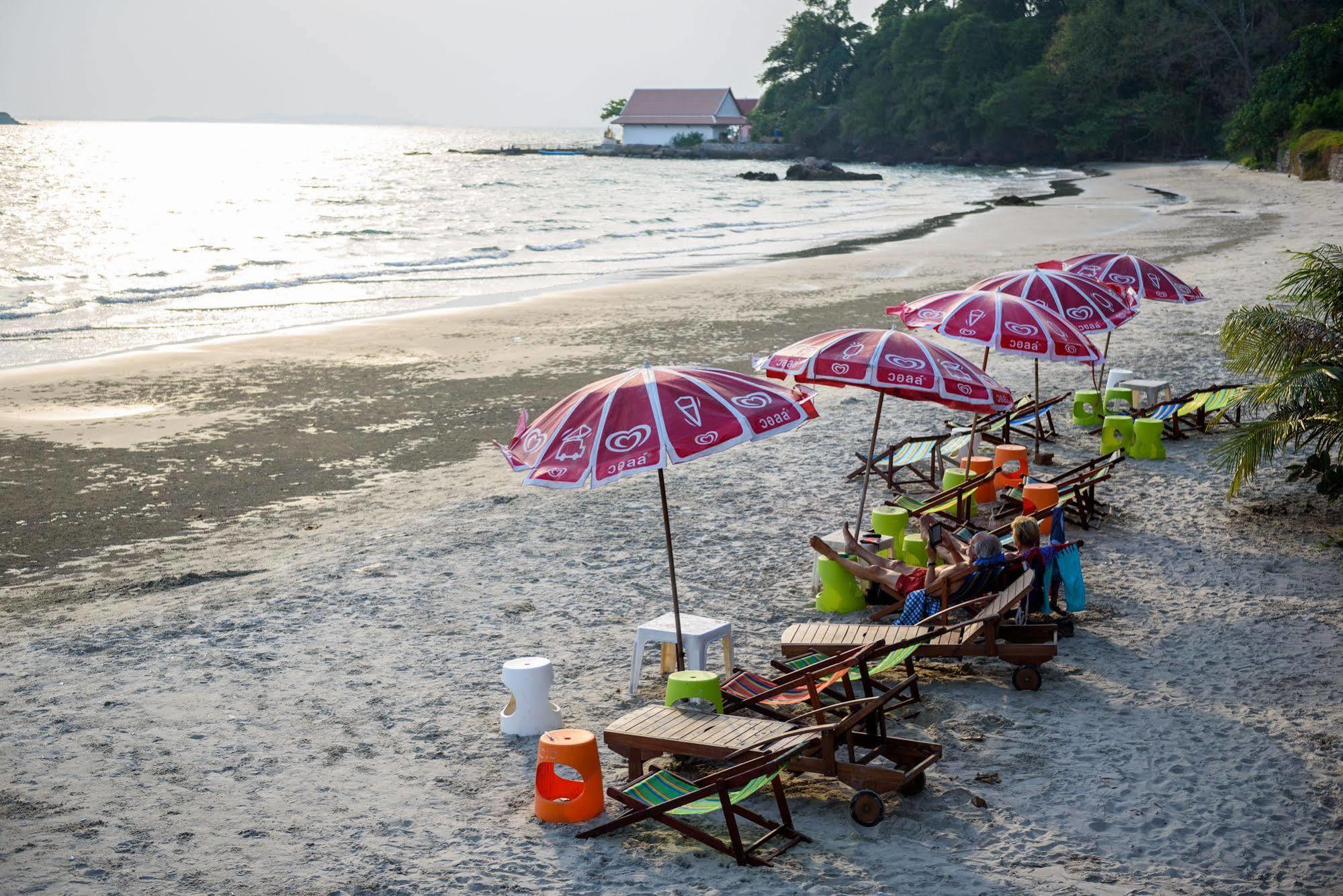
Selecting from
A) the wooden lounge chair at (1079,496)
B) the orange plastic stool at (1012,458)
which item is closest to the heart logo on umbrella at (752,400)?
the wooden lounge chair at (1079,496)

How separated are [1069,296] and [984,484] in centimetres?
163

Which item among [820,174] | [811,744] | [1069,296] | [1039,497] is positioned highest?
[820,174]

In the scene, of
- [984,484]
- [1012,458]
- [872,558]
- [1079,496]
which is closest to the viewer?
[872,558]

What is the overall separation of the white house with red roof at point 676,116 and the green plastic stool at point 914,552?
120086 millimetres

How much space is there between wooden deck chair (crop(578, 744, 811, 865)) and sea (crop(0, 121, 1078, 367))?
15.0m

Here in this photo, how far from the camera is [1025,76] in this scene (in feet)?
281

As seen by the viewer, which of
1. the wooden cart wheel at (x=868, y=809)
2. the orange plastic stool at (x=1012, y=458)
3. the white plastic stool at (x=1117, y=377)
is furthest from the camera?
the white plastic stool at (x=1117, y=377)

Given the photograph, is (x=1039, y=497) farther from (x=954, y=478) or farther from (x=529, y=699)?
(x=529, y=699)

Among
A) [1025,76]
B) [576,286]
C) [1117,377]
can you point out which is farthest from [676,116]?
[1117,377]

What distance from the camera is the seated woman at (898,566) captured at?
6.58 metres

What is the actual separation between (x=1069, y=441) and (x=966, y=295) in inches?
138

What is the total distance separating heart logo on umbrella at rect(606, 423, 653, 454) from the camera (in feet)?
16.4

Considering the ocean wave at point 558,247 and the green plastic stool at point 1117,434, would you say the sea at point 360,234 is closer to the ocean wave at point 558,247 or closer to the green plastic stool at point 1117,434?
the ocean wave at point 558,247

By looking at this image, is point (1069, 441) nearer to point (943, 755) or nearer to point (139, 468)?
point (943, 755)
